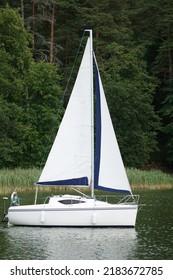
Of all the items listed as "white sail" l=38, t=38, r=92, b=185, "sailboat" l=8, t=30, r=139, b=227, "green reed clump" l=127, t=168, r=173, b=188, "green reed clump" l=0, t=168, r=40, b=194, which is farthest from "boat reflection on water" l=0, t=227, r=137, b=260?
"green reed clump" l=127, t=168, r=173, b=188

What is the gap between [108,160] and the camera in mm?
32250

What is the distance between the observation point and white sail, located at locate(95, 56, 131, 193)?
32.0m

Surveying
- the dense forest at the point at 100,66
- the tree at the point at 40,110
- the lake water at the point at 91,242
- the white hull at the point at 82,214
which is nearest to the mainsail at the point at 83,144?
the white hull at the point at 82,214

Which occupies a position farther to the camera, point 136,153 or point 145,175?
point 136,153

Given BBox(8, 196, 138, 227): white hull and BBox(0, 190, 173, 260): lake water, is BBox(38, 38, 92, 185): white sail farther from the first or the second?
BBox(0, 190, 173, 260): lake water

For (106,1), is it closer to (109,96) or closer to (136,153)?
(109,96)

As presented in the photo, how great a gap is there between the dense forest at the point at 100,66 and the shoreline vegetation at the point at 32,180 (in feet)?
35.7

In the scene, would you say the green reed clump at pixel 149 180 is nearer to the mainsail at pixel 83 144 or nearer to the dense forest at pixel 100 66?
the dense forest at pixel 100 66

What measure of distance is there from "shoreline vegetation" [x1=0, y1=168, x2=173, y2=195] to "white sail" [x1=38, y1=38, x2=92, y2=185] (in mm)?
13099

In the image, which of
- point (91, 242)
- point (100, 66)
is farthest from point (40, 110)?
point (91, 242)

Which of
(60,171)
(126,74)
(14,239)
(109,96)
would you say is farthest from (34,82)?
(14,239)

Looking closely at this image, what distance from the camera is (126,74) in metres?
74.2

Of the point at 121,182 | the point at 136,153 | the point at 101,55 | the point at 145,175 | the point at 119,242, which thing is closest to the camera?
the point at 119,242

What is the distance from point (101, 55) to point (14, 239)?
46.8m
